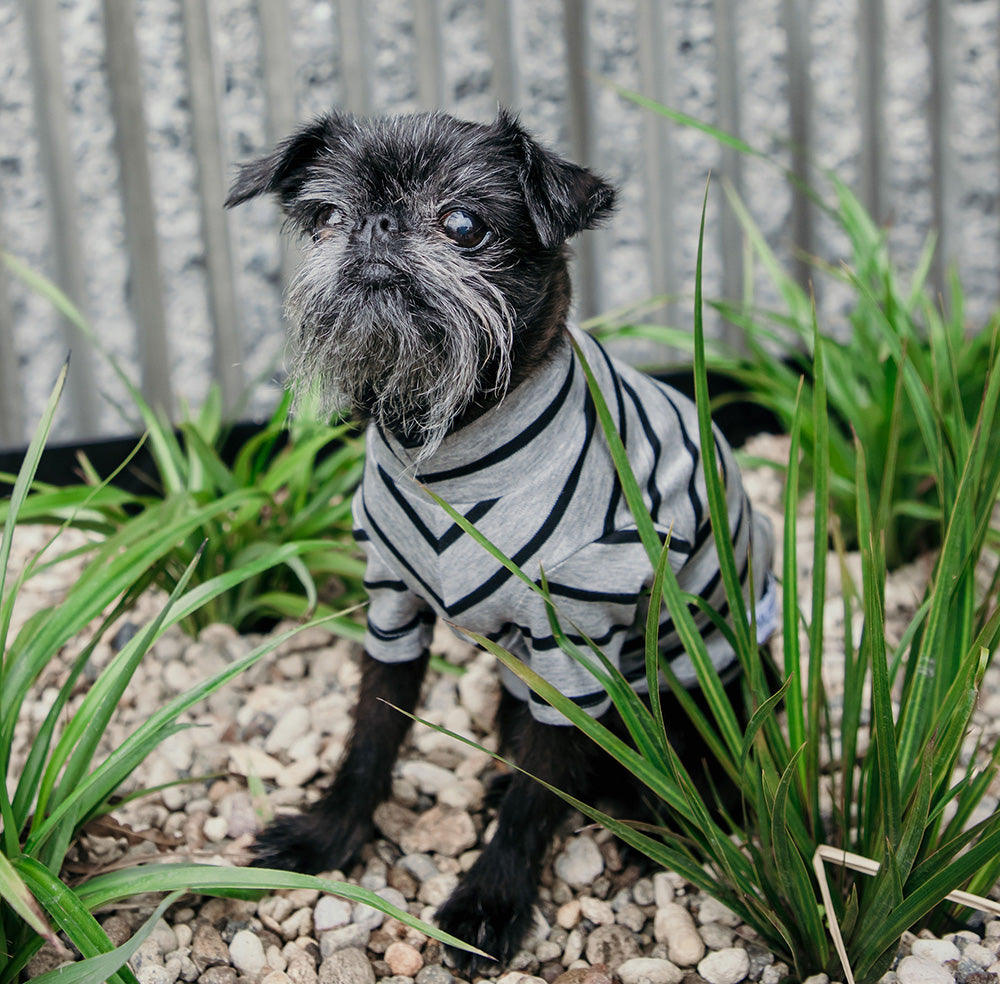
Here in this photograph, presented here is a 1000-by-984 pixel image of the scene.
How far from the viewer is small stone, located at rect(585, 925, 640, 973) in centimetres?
166

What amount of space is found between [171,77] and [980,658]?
2926 mm

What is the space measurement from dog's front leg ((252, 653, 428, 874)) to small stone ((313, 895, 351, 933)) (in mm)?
109

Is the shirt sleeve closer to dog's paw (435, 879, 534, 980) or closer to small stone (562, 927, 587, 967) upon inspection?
dog's paw (435, 879, 534, 980)

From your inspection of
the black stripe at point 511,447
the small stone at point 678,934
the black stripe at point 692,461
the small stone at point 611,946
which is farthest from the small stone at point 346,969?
the black stripe at point 692,461

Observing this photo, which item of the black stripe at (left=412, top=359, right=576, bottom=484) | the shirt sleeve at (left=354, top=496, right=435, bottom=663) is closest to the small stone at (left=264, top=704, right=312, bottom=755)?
the shirt sleeve at (left=354, top=496, right=435, bottom=663)

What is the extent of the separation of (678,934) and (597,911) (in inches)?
6.4

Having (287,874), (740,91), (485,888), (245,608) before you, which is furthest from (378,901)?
(740,91)

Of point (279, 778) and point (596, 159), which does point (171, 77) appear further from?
Result: point (279, 778)

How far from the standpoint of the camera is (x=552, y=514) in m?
1.54

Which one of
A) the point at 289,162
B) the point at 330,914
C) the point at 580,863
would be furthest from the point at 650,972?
the point at 289,162

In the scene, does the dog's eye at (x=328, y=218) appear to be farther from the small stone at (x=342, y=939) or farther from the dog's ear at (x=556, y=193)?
the small stone at (x=342, y=939)

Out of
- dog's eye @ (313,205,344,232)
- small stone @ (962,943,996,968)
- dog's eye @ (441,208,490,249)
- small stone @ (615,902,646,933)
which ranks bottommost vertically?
small stone @ (615,902,646,933)

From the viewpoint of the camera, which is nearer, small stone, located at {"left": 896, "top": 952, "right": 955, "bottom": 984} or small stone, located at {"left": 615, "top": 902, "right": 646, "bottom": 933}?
small stone, located at {"left": 896, "top": 952, "right": 955, "bottom": 984}

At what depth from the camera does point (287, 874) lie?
1.33 metres
